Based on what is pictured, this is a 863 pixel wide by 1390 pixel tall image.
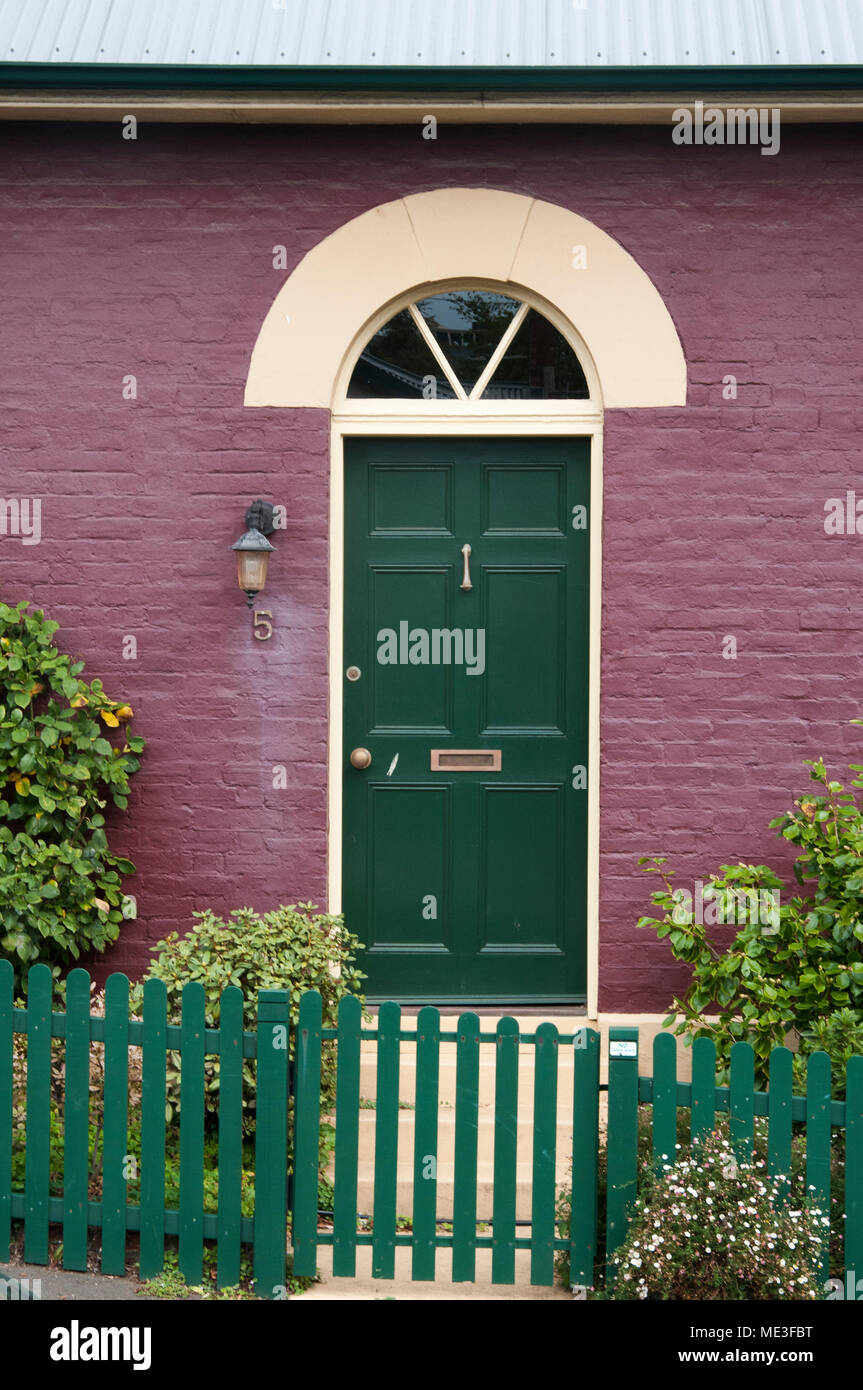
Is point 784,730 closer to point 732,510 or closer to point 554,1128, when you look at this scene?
point 732,510

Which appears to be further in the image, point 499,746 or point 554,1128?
point 499,746

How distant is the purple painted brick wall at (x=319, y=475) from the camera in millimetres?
5625

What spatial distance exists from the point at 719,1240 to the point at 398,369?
4.01 metres

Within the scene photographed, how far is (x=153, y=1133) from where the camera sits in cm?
391

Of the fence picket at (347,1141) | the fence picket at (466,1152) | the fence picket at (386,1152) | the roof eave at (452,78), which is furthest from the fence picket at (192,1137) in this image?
the roof eave at (452,78)

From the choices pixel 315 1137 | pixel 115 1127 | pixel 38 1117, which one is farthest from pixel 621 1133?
pixel 38 1117

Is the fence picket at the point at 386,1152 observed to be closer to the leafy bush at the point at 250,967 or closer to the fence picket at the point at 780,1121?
the leafy bush at the point at 250,967

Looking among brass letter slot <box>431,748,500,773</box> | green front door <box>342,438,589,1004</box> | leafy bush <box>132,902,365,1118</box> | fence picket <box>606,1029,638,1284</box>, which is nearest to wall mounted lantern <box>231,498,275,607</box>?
green front door <box>342,438,589,1004</box>

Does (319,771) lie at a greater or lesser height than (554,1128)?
greater

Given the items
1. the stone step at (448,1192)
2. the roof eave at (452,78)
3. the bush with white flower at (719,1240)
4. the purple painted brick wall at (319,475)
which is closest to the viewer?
the bush with white flower at (719,1240)

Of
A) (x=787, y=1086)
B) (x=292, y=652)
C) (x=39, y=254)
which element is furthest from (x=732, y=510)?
(x=39, y=254)

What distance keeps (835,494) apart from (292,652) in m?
2.56

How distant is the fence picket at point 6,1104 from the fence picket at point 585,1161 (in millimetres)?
1787
